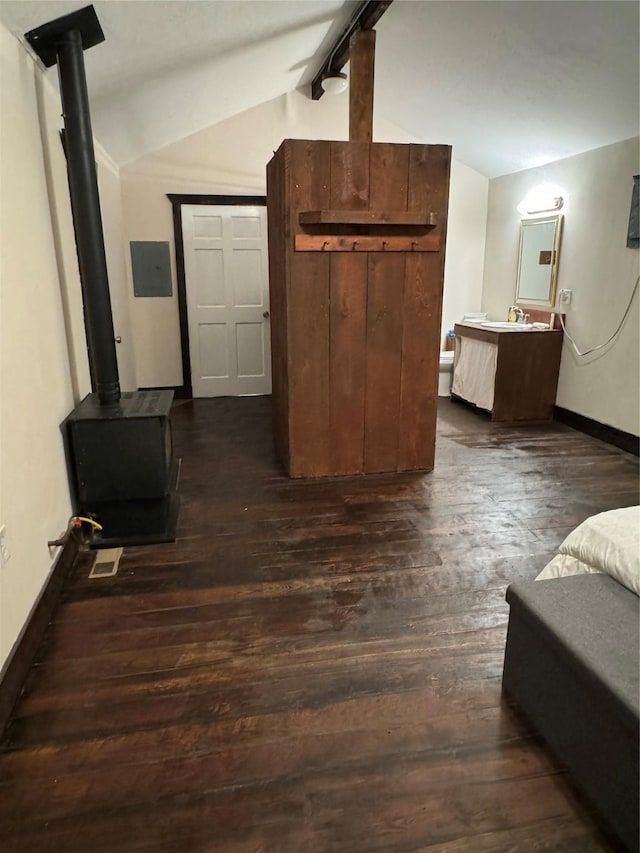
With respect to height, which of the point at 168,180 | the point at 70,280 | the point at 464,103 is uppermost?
the point at 464,103

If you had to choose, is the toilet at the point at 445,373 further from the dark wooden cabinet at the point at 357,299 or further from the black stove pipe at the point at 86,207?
the black stove pipe at the point at 86,207

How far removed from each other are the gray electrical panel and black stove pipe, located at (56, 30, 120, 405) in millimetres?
2822

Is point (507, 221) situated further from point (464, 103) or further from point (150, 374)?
point (150, 374)

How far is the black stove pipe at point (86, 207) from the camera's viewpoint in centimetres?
241

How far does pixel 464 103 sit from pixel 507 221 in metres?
1.42

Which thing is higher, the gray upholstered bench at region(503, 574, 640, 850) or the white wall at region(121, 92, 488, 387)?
the white wall at region(121, 92, 488, 387)

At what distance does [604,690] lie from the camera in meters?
1.32

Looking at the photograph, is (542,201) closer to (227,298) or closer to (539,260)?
(539,260)

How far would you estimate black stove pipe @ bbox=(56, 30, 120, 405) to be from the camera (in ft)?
7.91

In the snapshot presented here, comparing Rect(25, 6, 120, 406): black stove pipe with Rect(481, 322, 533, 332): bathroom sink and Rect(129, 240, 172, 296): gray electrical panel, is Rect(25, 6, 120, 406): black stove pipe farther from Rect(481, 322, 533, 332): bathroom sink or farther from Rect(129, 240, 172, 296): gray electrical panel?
Rect(481, 322, 533, 332): bathroom sink

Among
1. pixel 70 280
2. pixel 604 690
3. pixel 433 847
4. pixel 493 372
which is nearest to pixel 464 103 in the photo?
pixel 493 372

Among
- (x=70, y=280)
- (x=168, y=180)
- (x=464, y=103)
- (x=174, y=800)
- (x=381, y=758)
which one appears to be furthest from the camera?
(x=168, y=180)

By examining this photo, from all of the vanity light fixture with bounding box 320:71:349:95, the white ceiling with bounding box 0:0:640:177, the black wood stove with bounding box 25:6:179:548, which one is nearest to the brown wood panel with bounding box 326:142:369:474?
the white ceiling with bounding box 0:0:640:177

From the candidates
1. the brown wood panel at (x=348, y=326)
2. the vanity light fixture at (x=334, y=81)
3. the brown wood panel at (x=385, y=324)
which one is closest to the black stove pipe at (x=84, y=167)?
the brown wood panel at (x=348, y=326)
